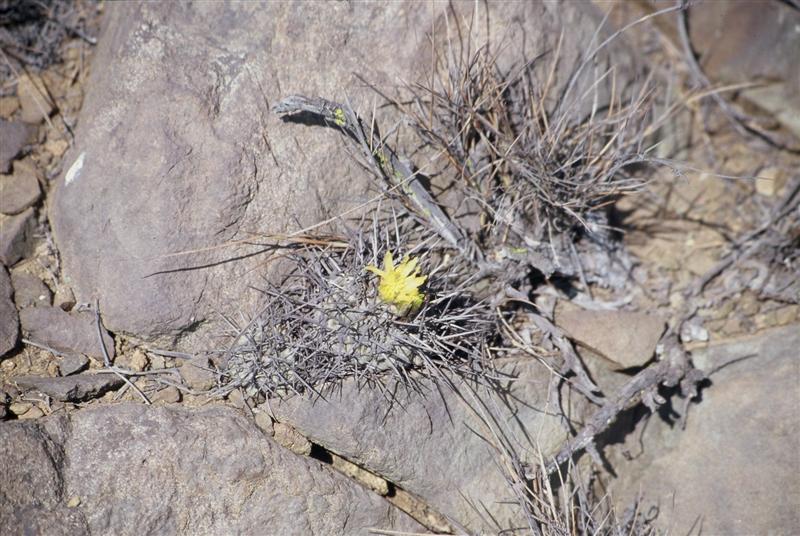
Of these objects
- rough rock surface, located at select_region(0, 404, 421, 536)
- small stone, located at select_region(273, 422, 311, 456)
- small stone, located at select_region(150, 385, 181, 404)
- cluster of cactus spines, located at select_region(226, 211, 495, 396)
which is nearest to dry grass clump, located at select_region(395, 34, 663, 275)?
cluster of cactus spines, located at select_region(226, 211, 495, 396)

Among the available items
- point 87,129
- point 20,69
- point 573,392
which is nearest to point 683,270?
point 573,392

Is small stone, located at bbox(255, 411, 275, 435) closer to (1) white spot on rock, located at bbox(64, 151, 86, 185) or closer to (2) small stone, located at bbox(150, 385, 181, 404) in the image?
(2) small stone, located at bbox(150, 385, 181, 404)

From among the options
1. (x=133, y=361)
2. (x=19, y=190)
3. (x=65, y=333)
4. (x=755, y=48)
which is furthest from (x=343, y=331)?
(x=755, y=48)

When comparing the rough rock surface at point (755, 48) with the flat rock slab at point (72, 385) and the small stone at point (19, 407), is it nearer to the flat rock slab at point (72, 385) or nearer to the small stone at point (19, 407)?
the flat rock slab at point (72, 385)

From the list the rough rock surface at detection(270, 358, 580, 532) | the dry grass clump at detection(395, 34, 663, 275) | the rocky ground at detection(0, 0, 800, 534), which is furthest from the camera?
the dry grass clump at detection(395, 34, 663, 275)

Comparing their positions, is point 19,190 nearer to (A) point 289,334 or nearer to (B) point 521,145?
(A) point 289,334

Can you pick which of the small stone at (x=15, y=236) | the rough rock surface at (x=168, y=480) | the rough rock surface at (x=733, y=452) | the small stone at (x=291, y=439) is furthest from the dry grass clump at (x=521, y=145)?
the small stone at (x=15, y=236)
